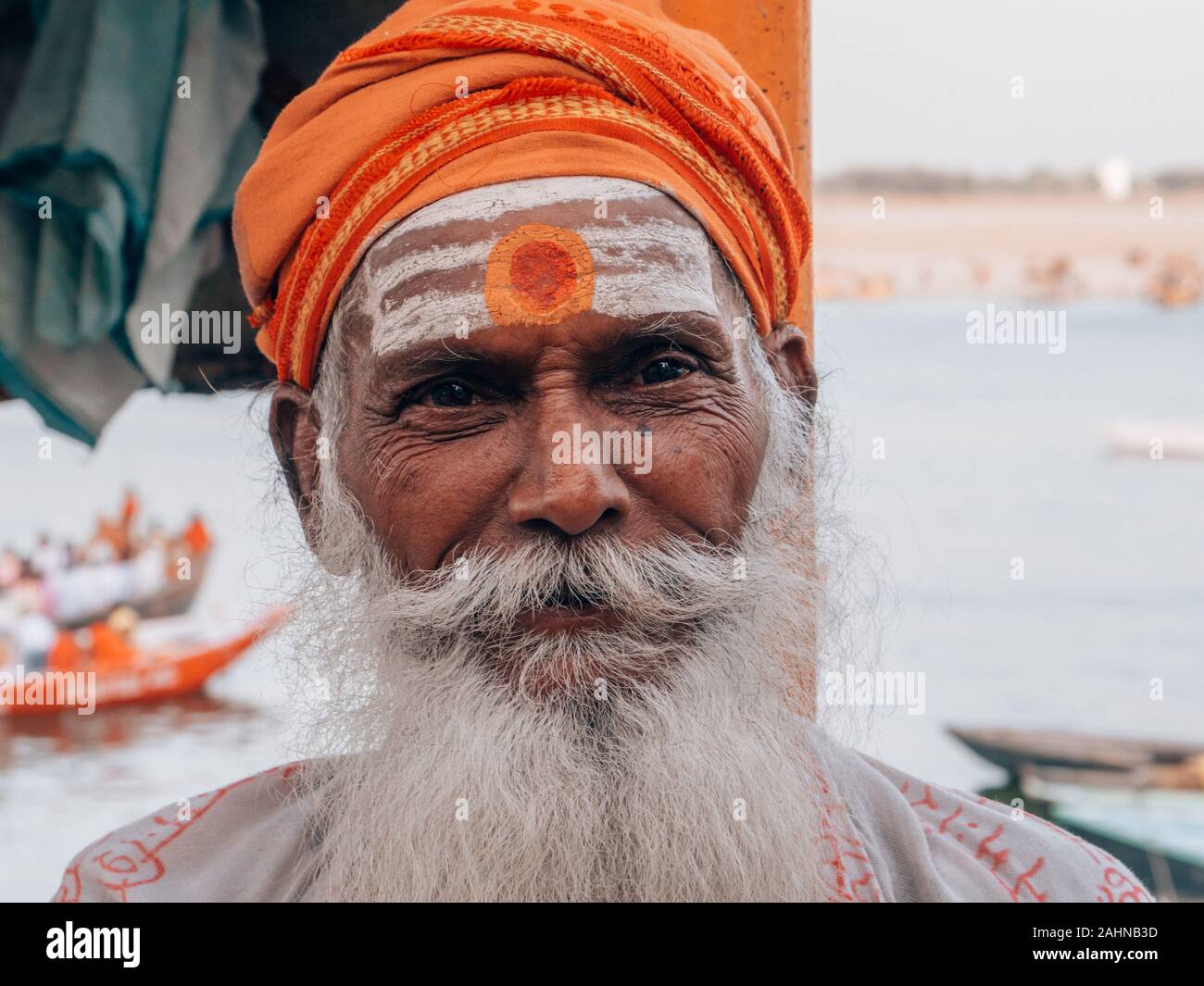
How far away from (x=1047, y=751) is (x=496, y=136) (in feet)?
21.4

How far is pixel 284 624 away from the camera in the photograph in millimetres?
2082

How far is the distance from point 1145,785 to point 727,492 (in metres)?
7.36

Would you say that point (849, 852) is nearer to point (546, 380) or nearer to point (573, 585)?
point (573, 585)

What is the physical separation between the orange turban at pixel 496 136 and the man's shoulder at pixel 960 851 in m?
0.73

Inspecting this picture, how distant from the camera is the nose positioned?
161 cm

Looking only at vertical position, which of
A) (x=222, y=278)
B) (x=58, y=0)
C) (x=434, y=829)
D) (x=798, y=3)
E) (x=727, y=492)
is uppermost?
(x=58, y=0)

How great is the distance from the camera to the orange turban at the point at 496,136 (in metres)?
1.76

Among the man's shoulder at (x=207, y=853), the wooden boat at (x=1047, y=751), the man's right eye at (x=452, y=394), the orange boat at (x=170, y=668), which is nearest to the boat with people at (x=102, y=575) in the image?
the orange boat at (x=170, y=668)

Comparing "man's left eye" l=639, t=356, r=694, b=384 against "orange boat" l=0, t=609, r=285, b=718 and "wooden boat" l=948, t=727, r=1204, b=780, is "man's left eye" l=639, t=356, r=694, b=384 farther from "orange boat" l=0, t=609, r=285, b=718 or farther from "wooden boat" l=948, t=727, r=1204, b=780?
"orange boat" l=0, t=609, r=285, b=718

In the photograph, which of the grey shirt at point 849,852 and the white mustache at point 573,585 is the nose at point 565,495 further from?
the grey shirt at point 849,852

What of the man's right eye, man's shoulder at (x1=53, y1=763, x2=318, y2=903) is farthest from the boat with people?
the man's right eye

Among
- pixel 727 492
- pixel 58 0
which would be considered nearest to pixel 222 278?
pixel 58 0
